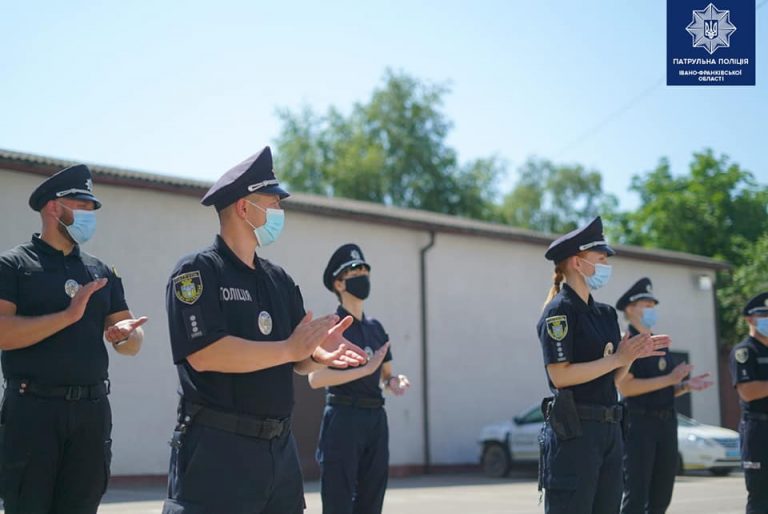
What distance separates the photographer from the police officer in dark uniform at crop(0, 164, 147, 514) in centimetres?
535

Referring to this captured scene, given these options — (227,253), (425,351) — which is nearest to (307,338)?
(227,253)

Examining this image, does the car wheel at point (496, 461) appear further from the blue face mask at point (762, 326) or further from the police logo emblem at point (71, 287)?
the police logo emblem at point (71, 287)

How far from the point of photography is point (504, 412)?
23844mm

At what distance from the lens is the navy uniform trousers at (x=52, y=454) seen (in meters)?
5.36

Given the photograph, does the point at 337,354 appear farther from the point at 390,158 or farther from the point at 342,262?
the point at 390,158

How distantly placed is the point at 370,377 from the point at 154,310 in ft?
34.5

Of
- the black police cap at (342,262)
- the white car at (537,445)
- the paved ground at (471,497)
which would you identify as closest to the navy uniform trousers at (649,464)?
the black police cap at (342,262)

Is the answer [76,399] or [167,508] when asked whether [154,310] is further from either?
[167,508]

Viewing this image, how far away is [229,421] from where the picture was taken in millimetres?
4285

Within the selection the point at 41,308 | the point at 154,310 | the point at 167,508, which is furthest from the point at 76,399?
the point at 154,310

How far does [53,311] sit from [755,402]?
19.9ft

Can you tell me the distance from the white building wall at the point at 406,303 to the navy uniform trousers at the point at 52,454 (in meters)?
11.3

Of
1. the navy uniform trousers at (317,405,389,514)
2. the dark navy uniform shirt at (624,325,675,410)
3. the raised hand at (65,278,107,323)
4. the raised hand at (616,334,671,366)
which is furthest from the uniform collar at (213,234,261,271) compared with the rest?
the dark navy uniform shirt at (624,325,675,410)

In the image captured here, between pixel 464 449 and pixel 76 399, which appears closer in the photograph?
pixel 76 399
